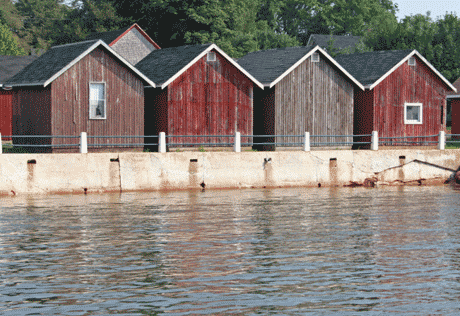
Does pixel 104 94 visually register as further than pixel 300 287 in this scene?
Yes

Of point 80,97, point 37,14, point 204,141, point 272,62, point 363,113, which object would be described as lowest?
point 204,141

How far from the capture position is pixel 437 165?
3938cm

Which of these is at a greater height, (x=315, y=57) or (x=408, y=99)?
(x=315, y=57)

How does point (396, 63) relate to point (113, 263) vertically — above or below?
above

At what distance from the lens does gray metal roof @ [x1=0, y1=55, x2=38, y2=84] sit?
165ft


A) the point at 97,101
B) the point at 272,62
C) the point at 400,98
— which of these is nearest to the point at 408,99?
the point at 400,98

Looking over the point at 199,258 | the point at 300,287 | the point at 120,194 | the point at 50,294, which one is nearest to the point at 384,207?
the point at 120,194

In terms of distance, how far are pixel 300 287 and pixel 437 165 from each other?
26.1 metres

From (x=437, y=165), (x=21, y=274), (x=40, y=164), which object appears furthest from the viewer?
(x=437, y=165)

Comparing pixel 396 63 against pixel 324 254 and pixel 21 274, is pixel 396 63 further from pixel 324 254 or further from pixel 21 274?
pixel 21 274

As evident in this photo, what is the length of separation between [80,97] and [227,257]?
20.1m

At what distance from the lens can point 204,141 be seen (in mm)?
39344

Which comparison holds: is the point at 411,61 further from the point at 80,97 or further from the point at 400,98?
the point at 80,97

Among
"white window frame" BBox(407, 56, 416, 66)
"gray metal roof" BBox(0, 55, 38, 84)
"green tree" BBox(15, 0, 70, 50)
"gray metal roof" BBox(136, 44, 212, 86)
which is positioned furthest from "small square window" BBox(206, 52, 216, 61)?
"green tree" BBox(15, 0, 70, 50)
